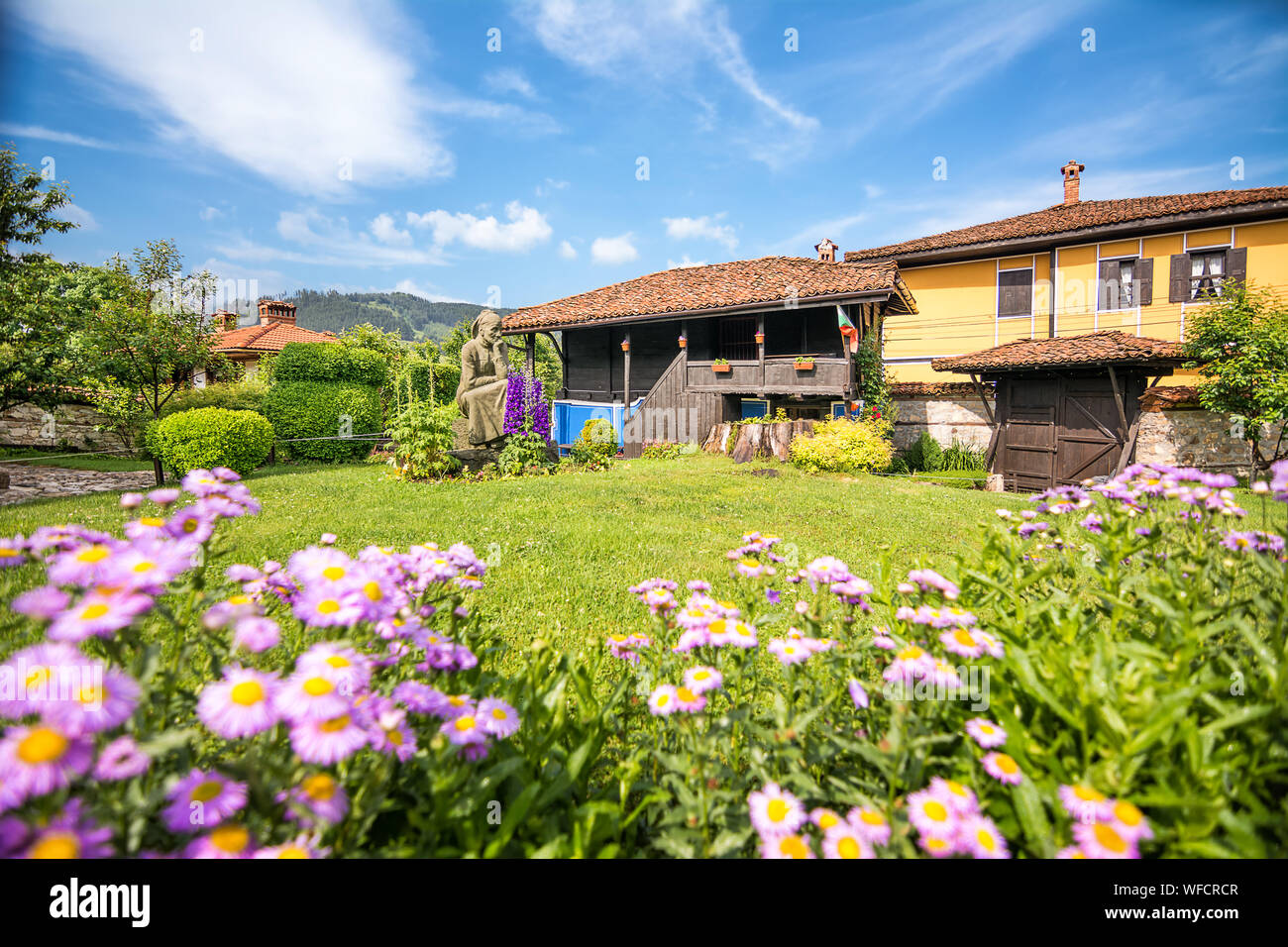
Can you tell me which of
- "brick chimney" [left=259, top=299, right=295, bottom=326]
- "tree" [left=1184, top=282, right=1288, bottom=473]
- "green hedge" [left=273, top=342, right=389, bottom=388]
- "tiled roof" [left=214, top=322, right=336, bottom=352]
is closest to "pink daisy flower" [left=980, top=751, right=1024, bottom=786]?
"tree" [left=1184, top=282, right=1288, bottom=473]

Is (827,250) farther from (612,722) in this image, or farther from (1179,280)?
(612,722)

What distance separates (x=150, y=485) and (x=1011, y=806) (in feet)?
42.1

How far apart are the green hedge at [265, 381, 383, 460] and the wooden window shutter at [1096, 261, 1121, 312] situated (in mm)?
19594

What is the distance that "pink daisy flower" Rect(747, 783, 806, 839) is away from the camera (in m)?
1.03

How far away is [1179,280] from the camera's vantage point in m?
13.0

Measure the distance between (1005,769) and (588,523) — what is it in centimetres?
498

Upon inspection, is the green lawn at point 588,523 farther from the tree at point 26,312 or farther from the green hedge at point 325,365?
the green hedge at point 325,365

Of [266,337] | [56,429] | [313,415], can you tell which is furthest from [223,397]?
[266,337]

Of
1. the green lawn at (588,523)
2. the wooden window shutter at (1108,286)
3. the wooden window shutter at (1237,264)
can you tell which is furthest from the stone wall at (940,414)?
the green lawn at (588,523)

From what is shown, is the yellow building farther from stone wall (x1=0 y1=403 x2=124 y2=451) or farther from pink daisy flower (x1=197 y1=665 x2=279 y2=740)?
stone wall (x1=0 y1=403 x2=124 y2=451)

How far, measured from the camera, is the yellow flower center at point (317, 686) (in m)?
0.87

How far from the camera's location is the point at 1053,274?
47.4 feet
